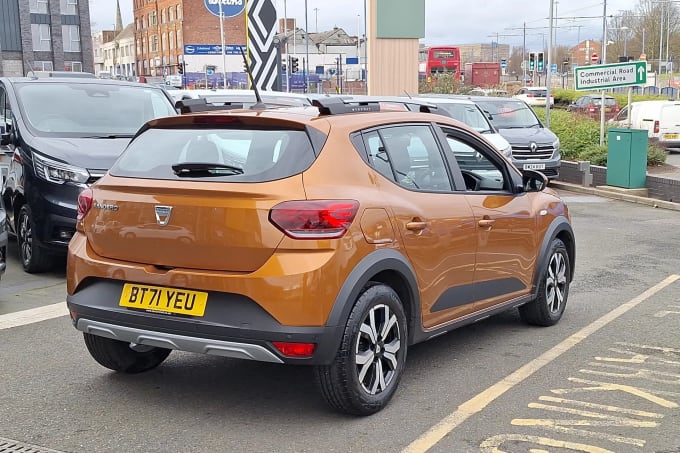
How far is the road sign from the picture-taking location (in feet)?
58.8

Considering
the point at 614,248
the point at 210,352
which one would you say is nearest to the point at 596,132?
the point at 614,248

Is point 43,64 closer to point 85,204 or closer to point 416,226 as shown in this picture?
point 85,204

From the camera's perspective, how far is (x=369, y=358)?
4.63 metres

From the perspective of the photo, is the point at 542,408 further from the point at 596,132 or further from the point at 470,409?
the point at 596,132

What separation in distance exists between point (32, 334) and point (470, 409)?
11.6 ft

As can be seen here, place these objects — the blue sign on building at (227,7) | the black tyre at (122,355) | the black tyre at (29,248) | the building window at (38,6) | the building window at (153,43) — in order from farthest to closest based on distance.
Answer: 1. the building window at (153,43)
2. the building window at (38,6)
3. the blue sign on building at (227,7)
4. the black tyre at (29,248)
5. the black tyre at (122,355)

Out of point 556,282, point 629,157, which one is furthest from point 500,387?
point 629,157

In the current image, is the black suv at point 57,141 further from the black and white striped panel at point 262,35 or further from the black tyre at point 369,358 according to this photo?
the black tyre at point 369,358

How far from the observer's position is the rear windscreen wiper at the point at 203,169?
4.55 m

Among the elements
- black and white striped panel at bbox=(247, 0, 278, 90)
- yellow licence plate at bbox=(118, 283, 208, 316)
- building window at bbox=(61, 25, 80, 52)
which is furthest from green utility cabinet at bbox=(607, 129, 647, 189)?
building window at bbox=(61, 25, 80, 52)

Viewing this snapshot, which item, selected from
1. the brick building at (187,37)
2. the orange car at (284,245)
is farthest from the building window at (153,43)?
the orange car at (284,245)

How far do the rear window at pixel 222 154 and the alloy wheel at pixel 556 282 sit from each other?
2.93 m

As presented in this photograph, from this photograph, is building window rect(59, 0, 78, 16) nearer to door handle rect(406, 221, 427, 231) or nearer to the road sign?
the road sign

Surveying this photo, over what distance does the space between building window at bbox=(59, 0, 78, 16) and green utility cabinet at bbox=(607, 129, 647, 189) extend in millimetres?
71852
